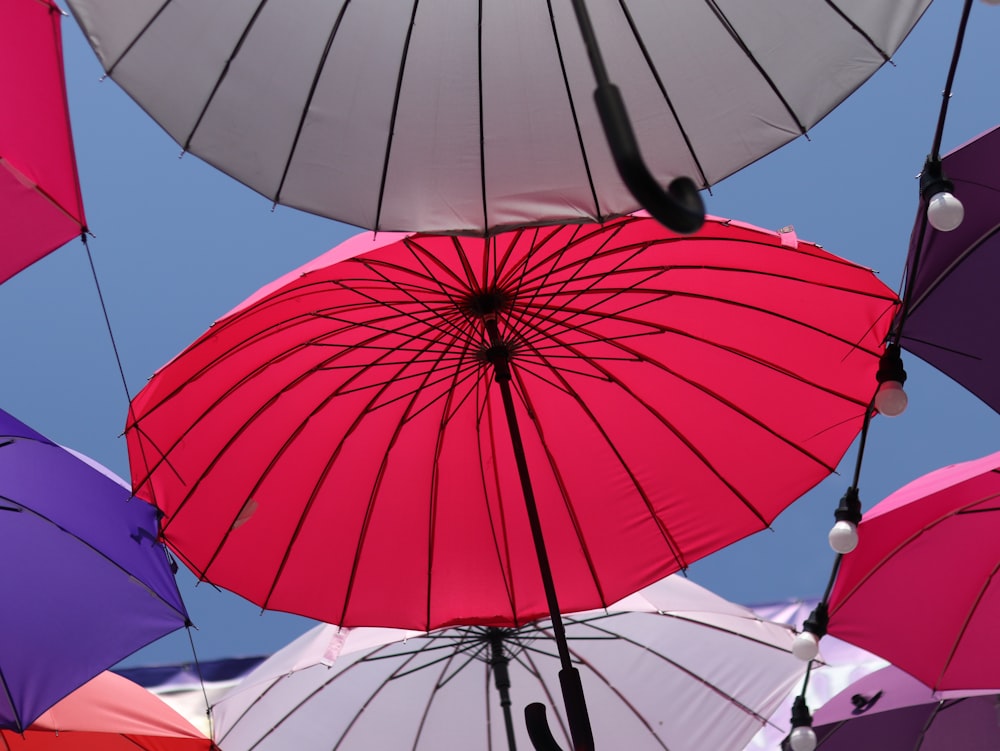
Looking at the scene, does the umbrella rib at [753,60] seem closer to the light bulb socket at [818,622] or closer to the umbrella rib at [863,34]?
the umbrella rib at [863,34]

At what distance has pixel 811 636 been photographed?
4.09 meters

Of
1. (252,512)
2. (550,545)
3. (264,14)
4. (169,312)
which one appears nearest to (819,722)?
(550,545)

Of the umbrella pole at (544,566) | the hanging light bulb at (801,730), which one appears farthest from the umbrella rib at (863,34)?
the hanging light bulb at (801,730)

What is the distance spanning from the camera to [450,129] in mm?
3053

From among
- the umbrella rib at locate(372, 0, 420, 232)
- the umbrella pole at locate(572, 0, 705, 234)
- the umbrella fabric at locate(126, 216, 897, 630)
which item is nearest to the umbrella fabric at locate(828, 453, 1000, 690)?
the umbrella fabric at locate(126, 216, 897, 630)

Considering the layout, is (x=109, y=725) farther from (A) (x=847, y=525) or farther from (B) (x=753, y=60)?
(B) (x=753, y=60)

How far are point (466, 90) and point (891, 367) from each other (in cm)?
147

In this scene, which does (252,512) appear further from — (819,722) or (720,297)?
(819,722)

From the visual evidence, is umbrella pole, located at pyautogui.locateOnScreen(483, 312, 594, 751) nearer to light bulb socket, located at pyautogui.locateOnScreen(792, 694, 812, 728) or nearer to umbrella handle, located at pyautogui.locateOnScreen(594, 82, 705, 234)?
light bulb socket, located at pyautogui.locateOnScreen(792, 694, 812, 728)

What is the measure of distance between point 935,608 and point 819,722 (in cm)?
75

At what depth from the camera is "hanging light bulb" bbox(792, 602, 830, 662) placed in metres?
4.03

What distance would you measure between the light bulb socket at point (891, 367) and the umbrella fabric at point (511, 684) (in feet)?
6.55

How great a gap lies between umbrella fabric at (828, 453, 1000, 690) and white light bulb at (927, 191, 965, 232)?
1378 mm

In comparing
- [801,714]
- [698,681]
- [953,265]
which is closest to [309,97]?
[953,265]
